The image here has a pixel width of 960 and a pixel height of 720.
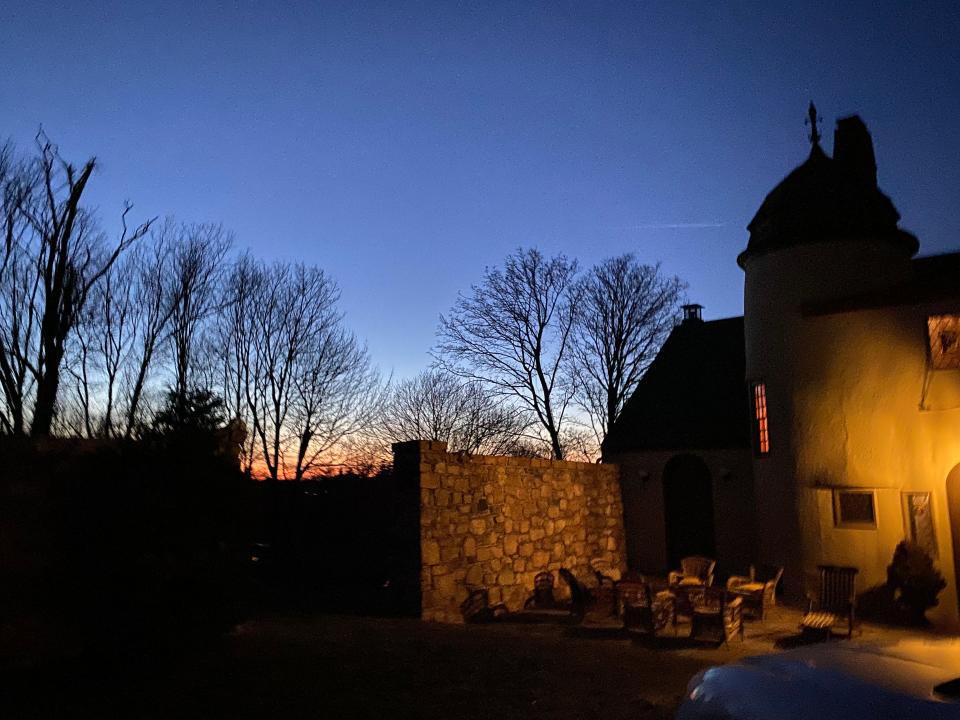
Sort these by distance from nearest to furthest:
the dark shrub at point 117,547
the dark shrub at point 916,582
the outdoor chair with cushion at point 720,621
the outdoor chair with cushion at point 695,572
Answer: the dark shrub at point 117,547 < the outdoor chair with cushion at point 720,621 < the dark shrub at point 916,582 < the outdoor chair with cushion at point 695,572

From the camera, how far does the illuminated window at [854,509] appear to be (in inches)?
506

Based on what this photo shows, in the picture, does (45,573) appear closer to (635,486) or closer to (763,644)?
(763,644)

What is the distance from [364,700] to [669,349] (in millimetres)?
15660

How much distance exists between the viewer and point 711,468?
17.4m

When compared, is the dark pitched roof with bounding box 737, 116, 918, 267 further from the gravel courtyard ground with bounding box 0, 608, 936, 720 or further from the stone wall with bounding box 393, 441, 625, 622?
the gravel courtyard ground with bounding box 0, 608, 936, 720

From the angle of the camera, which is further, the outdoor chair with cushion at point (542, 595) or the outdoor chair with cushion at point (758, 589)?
the outdoor chair with cushion at point (542, 595)

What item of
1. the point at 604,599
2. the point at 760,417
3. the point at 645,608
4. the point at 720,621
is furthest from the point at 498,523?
the point at 760,417

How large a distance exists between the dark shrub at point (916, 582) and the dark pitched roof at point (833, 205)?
5.57m

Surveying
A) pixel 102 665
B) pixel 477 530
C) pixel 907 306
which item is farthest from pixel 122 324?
pixel 907 306

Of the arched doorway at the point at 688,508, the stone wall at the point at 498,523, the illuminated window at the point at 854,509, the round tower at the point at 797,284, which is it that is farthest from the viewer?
the arched doorway at the point at 688,508

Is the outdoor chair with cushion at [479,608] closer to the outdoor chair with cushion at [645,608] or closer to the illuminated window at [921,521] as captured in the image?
the outdoor chair with cushion at [645,608]

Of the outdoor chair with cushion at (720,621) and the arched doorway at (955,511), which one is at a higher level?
the arched doorway at (955,511)

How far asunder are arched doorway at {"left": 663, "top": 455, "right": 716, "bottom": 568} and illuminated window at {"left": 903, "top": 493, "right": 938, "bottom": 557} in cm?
542

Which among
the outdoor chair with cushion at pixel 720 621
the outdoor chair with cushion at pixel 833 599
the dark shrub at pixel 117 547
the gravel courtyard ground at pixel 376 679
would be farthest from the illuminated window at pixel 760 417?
the dark shrub at pixel 117 547
